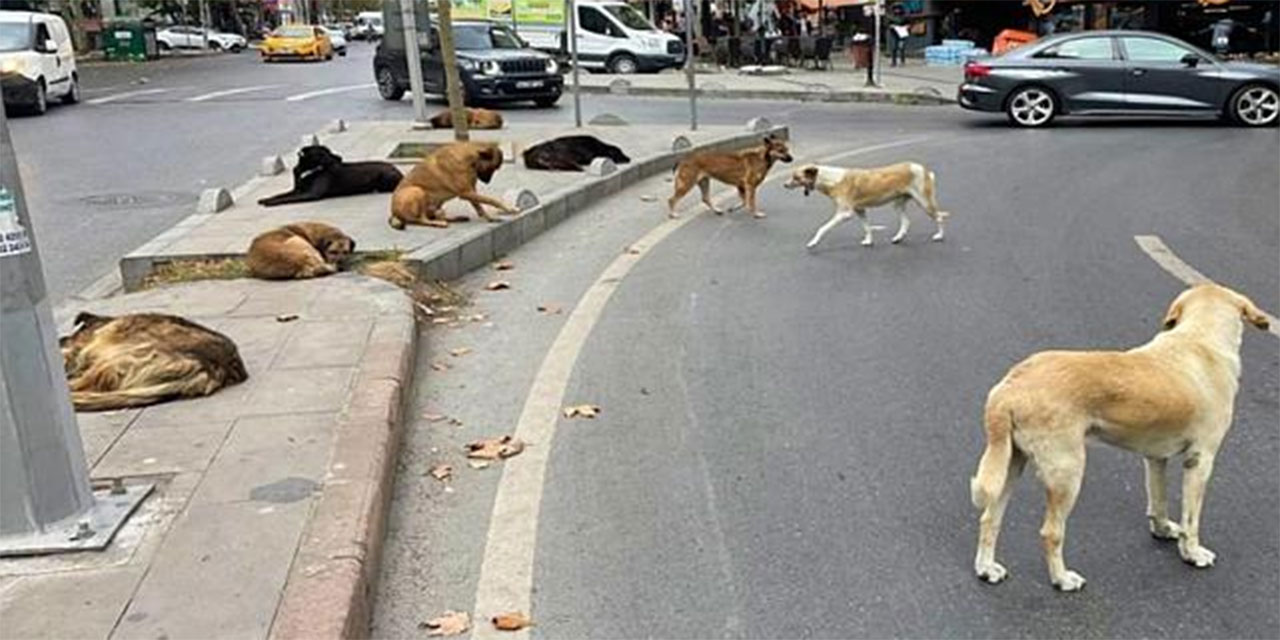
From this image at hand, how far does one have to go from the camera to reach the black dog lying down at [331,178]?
405 inches

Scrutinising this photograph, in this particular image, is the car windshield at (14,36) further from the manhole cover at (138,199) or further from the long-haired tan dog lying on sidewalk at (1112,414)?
the long-haired tan dog lying on sidewalk at (1112,414)

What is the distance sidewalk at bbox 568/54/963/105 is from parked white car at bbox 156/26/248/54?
120 ft

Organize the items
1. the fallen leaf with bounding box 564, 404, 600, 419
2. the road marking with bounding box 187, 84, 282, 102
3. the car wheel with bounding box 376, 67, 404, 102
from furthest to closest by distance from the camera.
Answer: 1. the road marking with bounding box 187, 84, 282, 102
2. the car wheel with bounding box 376, 67, 404, 102
3. the fallen leaf with bounding box 564, 404, 600, 419

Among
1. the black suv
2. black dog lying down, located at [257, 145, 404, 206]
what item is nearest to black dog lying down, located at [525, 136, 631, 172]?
black dog lying down, located at [257, 145, 404, 206]

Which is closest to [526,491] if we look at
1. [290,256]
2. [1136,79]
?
[290,256]

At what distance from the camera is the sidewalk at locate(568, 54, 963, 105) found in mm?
23969

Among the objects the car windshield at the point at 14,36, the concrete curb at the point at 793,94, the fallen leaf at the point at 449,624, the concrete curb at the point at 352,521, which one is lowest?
the concrete curb at the point at 793,94

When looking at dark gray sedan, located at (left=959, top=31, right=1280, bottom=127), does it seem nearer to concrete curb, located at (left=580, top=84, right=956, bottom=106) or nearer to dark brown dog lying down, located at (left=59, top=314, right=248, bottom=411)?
concrete curb, located at (left=580, top=84, right=956, bottom=106)

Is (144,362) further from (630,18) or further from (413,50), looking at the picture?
(630,18)

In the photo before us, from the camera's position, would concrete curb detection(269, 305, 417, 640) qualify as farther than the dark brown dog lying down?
No

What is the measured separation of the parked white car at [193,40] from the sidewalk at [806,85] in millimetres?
36451

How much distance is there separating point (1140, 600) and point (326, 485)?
8.74ft

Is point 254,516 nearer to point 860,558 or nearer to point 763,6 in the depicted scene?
point 860,558

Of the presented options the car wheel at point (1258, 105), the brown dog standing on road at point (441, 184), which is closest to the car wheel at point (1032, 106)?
the car wheel at point (1258, 105)
